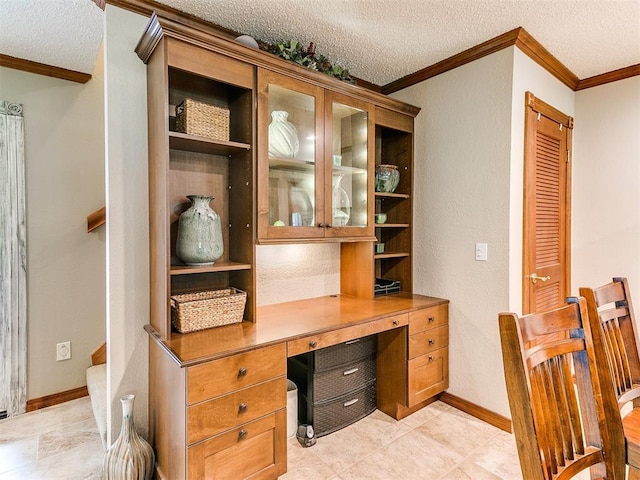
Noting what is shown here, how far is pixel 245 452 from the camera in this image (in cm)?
162

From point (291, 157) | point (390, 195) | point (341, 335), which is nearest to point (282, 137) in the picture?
point (291, 157)

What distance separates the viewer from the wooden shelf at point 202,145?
175cm

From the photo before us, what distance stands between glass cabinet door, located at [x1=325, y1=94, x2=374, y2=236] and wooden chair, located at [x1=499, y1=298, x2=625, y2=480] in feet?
4.53

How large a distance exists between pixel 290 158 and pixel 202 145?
501mm

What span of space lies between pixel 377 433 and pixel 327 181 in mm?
1640

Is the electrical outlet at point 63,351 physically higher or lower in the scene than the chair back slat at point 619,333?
lower

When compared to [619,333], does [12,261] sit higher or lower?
higher

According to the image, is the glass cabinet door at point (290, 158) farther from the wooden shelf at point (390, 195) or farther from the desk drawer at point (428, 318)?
the desk drawer at point (428, 318)

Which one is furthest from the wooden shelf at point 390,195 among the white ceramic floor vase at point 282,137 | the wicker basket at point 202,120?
the wicker basket at point 202,120

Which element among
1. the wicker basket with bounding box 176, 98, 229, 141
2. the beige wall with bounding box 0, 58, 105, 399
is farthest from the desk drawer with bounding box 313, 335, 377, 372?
the beige wall with bounding box 0, 58, 105, 399

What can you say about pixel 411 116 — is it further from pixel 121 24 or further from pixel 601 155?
pixel 121 24

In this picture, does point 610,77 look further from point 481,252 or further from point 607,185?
point 481,252

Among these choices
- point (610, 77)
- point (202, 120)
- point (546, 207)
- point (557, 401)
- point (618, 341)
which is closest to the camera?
point (557, 401)

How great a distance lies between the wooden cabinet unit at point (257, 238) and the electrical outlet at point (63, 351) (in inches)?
53.9
